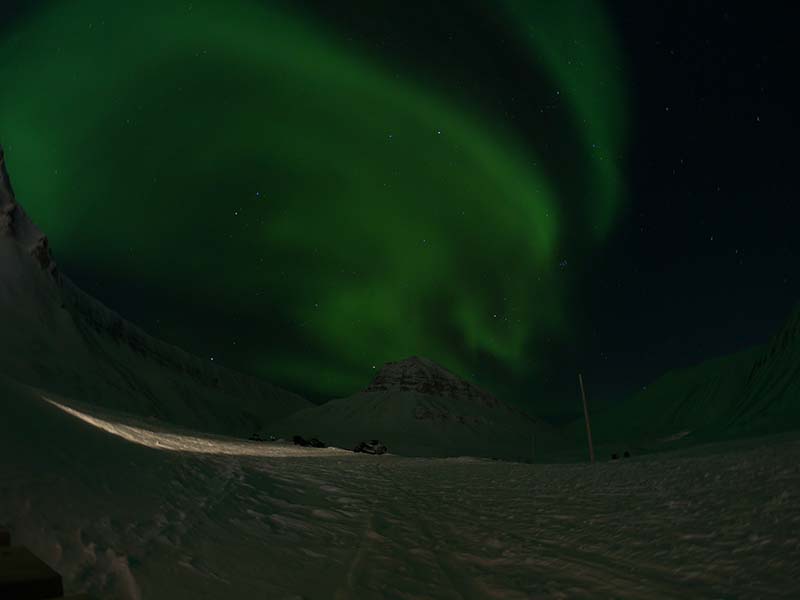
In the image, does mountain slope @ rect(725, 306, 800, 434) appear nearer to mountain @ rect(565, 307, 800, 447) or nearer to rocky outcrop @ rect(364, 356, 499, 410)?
mountain @ rect(565, 307, 800, 447)

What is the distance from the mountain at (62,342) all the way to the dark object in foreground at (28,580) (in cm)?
3258

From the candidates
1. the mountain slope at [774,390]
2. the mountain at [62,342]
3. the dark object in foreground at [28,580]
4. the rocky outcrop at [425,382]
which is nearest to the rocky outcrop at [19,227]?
the mountain at [62,342]

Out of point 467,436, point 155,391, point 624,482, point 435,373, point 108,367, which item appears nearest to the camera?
point 624,482

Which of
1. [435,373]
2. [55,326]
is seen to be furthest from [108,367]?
[435,373]

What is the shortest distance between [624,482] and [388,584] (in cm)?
782

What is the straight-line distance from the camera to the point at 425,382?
557 feet

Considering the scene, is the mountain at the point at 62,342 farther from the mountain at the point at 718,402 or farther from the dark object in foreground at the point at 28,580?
the mountain at the point at 718,402

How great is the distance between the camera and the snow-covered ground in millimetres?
4480

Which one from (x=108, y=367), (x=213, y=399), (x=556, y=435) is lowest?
(x=108, y=367)

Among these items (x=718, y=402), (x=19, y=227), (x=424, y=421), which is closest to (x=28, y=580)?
(x=19, y=227)

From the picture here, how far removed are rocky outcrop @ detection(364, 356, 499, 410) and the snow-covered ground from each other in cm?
14812

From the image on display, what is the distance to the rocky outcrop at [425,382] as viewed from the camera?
163250 millimetres

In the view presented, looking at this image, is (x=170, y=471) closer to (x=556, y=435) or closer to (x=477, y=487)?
(x=477, y=487)

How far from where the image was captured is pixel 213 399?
130 metres
